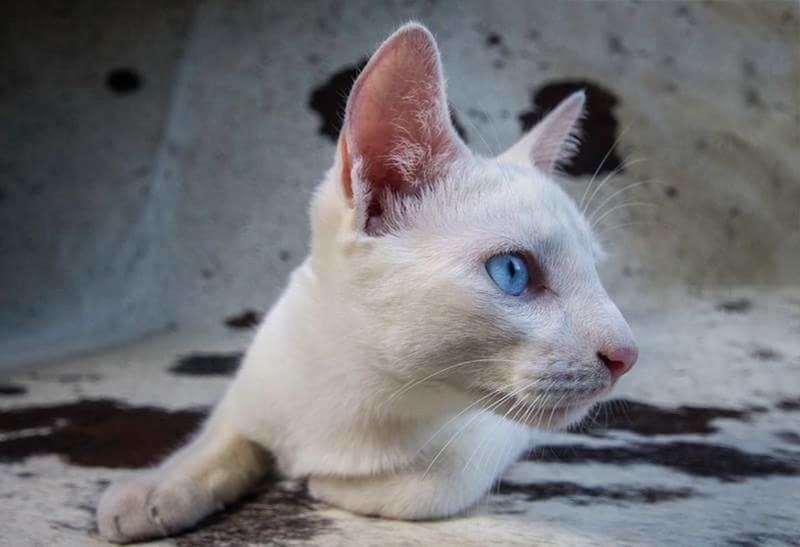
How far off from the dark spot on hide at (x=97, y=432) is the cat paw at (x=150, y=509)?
0.75 ft

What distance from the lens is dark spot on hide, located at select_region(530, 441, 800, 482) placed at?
121 centimetres

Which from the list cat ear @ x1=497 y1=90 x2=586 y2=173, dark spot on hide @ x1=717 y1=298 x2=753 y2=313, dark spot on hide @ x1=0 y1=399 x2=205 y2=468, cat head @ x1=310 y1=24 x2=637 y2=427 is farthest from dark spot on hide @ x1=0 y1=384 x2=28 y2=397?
dark spot on hide @ x1=717 y1=298 x2=753 y2=313

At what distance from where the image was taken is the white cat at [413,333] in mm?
919

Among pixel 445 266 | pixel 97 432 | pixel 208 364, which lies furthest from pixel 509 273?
pixel 208 364

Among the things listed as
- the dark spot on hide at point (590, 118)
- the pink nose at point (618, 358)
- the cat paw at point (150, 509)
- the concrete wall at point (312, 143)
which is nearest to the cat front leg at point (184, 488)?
the cat paw at point (150, 509)

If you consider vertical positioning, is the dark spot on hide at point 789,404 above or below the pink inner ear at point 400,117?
below

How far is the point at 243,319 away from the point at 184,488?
1.00m

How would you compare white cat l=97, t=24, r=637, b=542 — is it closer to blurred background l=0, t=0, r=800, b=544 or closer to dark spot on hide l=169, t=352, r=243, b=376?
dark spot on hide l=169, t=352, r=243, b=376

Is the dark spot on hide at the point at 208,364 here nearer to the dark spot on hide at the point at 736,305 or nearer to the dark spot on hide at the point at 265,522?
the dark spot on hide at the point at 265,522

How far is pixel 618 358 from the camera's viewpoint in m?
0.91

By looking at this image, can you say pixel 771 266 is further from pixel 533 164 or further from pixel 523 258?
pixel 523 258

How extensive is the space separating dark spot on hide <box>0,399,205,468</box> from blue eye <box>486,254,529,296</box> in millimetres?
604

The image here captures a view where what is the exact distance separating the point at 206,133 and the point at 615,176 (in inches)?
37.5

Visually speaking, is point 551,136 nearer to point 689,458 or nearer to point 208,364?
point 689,458
